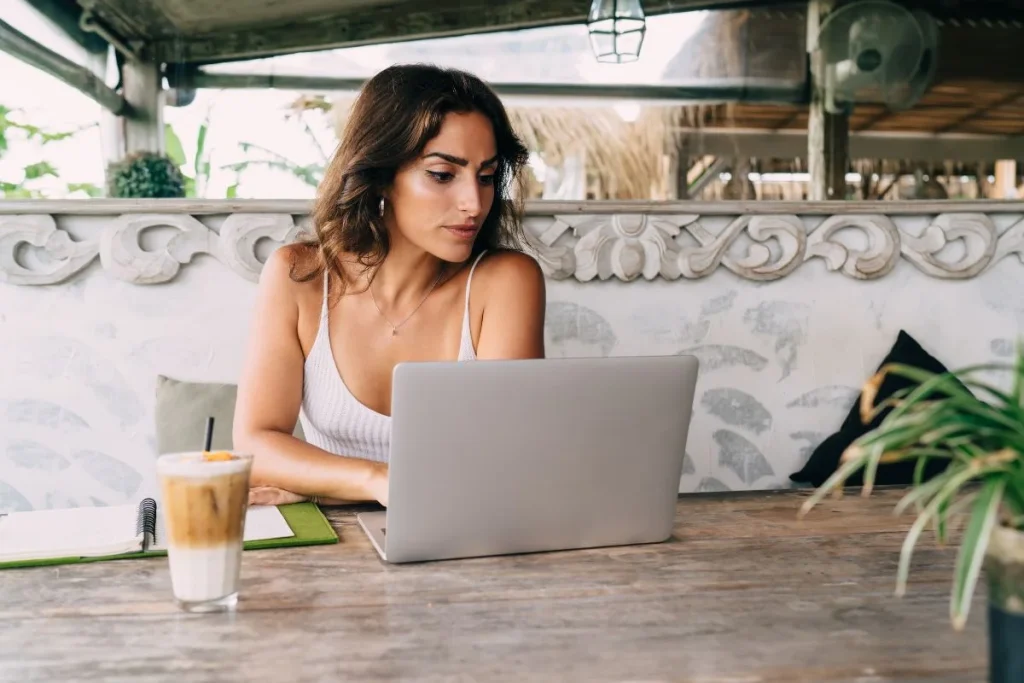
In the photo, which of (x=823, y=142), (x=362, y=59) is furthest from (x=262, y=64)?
(x=823, y=142)

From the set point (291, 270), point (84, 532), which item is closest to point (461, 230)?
point (291, 270)

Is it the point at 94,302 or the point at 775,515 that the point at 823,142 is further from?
the point at 94,302

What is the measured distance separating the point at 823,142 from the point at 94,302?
187cm

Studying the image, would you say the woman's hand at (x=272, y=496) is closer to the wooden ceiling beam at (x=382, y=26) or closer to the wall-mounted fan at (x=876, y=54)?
the wooden ceiling beam at (x=382, y=26)

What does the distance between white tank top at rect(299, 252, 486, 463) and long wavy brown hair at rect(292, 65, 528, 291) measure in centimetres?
17

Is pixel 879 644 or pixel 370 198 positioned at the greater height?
pixel 370 198

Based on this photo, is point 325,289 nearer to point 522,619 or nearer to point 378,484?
point 378,484

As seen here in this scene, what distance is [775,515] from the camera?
140cm

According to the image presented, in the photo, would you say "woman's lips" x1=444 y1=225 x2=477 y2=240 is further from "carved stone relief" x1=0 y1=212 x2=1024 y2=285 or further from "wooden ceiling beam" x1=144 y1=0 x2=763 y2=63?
"wooden ceiling beam" x1=144 y1=0 x2=763 y2=63

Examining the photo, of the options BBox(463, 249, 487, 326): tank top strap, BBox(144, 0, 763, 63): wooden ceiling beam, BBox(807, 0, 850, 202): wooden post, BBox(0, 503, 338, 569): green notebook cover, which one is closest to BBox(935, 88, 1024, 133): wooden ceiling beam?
BBox(807, 0, 850, 202): wooden post

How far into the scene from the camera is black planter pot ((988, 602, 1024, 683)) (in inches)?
24.3

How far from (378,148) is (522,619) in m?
1.19

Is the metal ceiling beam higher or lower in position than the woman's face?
higher

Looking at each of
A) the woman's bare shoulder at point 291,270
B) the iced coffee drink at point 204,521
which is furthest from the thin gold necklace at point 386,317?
the iced coffee drink at point 204,521
